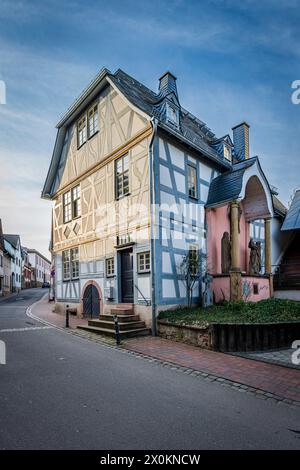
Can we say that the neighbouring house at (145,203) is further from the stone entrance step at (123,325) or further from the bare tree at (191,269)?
the stone entrance step at (123,325)

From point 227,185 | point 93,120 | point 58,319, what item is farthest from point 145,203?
point 58,319

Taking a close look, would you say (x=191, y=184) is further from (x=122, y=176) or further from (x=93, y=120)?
(x=93, y=120)

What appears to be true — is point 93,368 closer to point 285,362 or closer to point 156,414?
point 156,414

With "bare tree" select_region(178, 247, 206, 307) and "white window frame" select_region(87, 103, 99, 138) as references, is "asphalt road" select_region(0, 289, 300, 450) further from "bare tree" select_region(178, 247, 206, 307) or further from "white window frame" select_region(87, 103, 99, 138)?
"white window frame" select_region(87, 103, 99, 138)

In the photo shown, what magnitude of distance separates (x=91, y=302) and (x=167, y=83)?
10609 mm

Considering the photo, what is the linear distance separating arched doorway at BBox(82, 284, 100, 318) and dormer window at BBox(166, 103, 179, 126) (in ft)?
26.2

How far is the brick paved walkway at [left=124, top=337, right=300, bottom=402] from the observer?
16.5 ft

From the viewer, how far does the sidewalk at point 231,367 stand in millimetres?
4949

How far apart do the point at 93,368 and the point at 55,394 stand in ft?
4.88

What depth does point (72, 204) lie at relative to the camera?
607 inches

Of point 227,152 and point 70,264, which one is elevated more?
point 227,152

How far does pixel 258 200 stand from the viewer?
45.3ft
